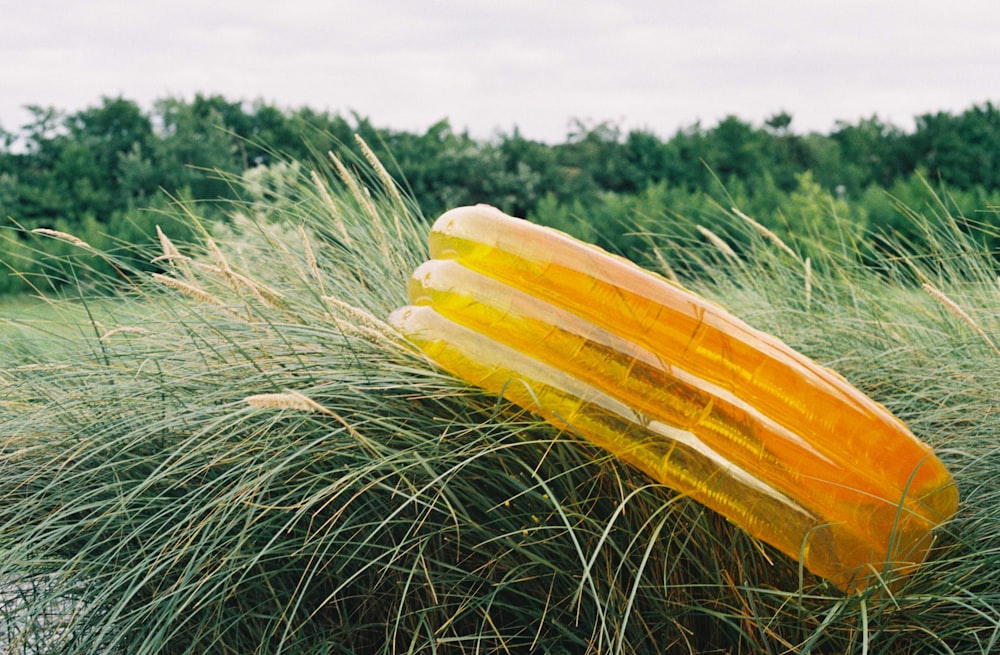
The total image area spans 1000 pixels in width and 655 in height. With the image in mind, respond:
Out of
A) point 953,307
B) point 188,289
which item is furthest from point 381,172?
point 953,307

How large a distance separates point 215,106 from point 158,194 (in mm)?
2150

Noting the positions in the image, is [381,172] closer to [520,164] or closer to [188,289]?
[188,289]

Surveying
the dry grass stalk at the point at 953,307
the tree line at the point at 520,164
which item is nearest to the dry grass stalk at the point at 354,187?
the dry grass stalk at the point at 953,307

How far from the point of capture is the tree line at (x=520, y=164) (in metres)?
9.90

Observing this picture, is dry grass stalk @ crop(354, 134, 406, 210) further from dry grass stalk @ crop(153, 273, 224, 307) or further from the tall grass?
dry grass stalk @ crop(153, 273, 224, 307)

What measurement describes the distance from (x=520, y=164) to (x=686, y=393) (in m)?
9.80

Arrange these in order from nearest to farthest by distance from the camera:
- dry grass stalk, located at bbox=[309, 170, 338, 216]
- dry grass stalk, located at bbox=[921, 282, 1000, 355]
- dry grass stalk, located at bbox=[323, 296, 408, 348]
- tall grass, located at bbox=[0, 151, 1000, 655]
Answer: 1. dry grass stalk, located at bbox=[323, 296, 408, 348]
2. tall grass, located at bbox=[0, 151, 1000, 655]
3. dry grass stalk, located at bbox=[921, 282, 1000, 355]
4. dry grass stalk, located at bbox=[309, 170, 338, 216]

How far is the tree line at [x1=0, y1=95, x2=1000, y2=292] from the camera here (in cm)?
990

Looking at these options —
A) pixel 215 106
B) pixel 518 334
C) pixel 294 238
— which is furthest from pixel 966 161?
pixel 518 334

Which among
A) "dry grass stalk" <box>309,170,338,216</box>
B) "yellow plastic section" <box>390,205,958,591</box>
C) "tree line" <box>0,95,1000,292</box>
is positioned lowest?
"tree line" <box>0,95,1000,292</box>

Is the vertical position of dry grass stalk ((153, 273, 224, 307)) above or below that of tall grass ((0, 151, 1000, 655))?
above

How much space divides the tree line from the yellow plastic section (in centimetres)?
640

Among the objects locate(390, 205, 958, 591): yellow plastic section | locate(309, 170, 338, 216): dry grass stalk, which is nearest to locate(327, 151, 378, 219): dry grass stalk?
locate(309, 170, 338, 216): dry grass stalk

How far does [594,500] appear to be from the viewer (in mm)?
2322
